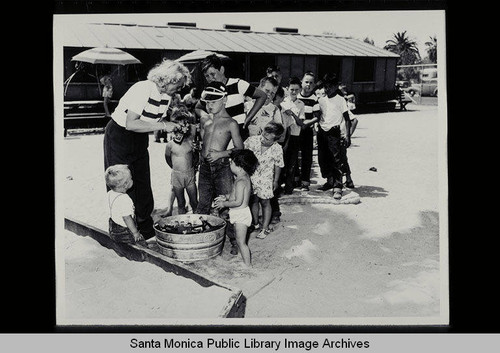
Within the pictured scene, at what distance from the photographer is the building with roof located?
4180 millimetres

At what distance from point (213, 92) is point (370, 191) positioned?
9.48 feet

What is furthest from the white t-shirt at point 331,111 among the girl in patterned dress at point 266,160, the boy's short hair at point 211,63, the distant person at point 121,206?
the distant person at point 121,206

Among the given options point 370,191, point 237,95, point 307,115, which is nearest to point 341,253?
point 237,95

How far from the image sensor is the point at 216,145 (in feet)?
12.3

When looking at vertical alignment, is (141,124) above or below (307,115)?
below

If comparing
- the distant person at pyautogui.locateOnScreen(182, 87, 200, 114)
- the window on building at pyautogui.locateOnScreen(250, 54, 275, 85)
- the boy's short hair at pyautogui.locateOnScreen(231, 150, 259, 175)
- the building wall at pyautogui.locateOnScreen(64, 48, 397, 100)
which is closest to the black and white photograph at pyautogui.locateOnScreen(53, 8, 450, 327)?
the boy's short hair at pyautogui.locateOnScreen(231, 150, 259, 175)

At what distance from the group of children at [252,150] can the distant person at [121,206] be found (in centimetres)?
1

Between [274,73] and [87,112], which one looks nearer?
[274,73]

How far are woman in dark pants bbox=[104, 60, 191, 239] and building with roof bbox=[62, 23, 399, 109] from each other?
685 mm

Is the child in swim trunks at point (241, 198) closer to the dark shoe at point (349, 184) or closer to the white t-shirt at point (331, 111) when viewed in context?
the white t-shirt at point (331, 111)

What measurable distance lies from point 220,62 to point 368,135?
228 inches

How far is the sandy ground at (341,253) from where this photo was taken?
10.9 feet

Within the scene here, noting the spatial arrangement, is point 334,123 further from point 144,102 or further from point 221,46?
point 144,102
